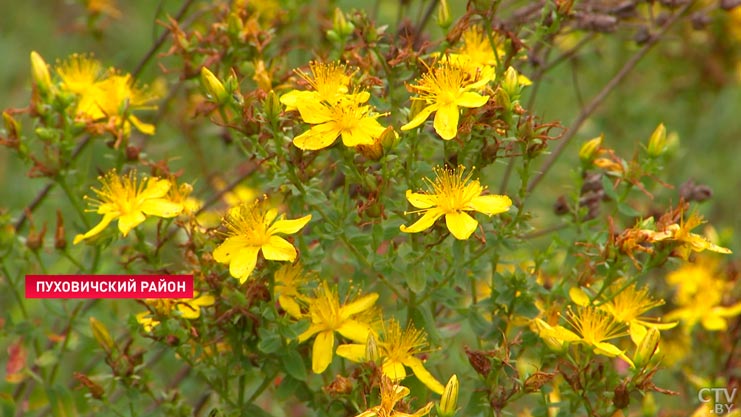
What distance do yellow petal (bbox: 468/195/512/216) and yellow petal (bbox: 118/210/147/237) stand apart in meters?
0.66

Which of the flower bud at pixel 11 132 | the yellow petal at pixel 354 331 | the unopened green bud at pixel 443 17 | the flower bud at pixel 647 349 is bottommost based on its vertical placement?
the flower bud at pixel 647 349

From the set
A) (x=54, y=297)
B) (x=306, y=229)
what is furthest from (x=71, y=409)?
(x=306, y=229)

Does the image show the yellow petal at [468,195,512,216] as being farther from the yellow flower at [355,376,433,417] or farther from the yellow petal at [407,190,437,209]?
the yellow flower at [355,376,433,417]

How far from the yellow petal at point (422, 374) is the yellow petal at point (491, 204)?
331 mm

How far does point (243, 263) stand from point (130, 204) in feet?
1.20

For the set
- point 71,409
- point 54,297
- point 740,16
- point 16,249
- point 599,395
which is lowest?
point 599,395

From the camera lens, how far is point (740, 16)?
3391 mm

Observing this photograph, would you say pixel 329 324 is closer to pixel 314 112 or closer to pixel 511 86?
pixel 314 112

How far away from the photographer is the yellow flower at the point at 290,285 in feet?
6.08

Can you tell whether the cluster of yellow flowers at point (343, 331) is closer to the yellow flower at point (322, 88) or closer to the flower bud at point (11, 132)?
the yellow flower at point (322, 88)

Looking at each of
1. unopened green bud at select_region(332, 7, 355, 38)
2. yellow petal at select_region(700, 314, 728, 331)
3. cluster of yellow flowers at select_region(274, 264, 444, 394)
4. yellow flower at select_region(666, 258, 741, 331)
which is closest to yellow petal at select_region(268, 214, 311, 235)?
cluster of yellow flowers at select_region(274, 264, 444, 394)

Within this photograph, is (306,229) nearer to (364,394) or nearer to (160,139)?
(364,394)

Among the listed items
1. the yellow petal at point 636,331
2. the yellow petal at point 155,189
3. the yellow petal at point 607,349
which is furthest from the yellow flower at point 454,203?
the yellow petal at point 155,189

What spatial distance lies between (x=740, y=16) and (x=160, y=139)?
87.1 inches
